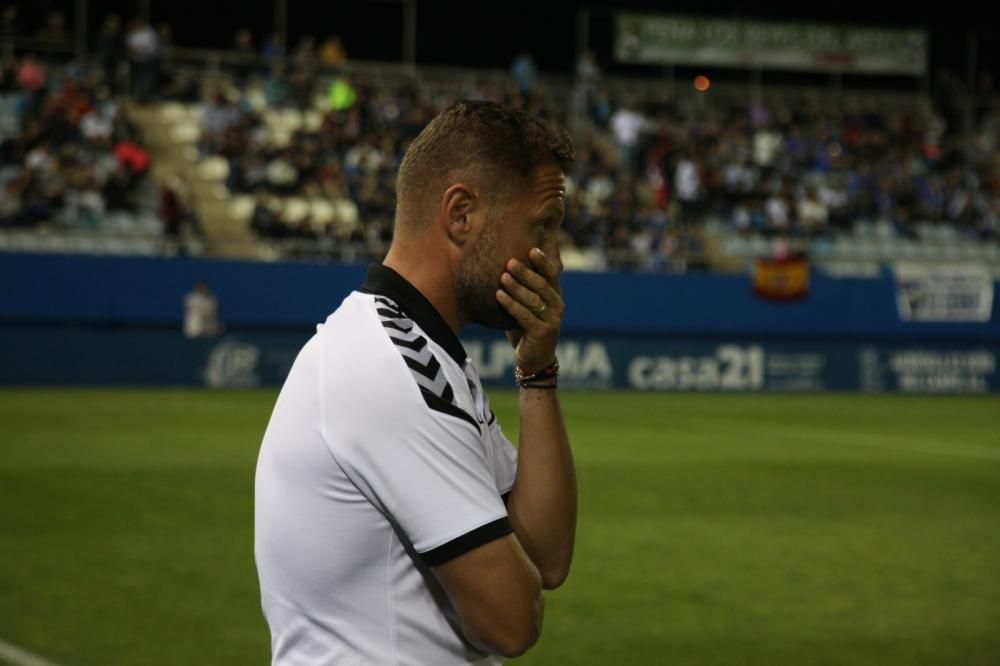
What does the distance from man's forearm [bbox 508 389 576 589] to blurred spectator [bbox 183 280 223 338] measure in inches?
860

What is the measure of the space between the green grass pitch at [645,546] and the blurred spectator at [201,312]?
538 cm

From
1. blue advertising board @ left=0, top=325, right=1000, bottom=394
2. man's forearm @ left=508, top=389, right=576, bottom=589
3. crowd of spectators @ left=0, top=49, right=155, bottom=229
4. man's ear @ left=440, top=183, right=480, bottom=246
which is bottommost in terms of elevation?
blue advertising board @ left=0, top=325, right=1000, bottom=394

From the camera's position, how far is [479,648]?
2.56m

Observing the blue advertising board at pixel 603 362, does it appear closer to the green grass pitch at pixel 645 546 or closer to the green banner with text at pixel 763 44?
the green grass pitch at pixel 645 546

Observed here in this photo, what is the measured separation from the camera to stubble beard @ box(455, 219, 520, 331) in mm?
2650

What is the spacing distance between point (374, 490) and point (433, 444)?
0.42 ft

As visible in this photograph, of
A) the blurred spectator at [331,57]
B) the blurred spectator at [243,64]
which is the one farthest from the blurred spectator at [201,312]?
the blurred spectator at [331,57]

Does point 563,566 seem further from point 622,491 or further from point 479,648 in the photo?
point 622,491

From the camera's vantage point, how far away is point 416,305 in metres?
2.64

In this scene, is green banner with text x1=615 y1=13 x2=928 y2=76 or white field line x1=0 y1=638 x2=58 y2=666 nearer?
white field line x1=0 y1=638 x2=58 y2=666

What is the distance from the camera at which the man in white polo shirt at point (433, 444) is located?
7.86 feet

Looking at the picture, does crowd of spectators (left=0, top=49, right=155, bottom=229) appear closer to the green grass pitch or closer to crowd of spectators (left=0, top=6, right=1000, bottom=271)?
crowd of spectators (left=0, top=6, right=1000, bottom=271)

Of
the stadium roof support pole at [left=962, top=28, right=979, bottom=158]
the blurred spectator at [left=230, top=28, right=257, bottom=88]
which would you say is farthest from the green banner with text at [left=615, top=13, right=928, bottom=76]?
the blurred spectator at [left=230, top=28, right=257, bottom=88]

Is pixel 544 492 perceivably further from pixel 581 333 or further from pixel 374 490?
pixel 581 333
